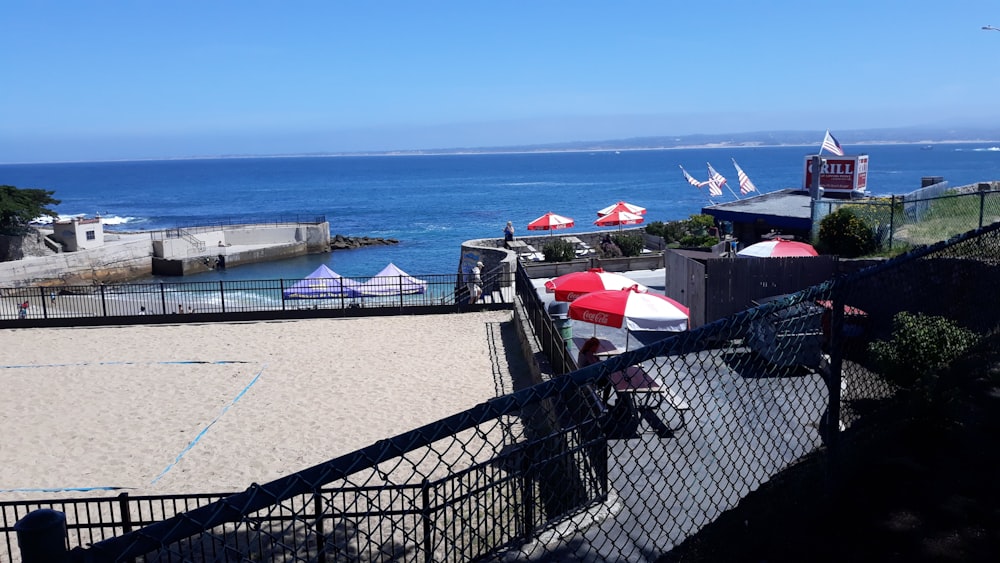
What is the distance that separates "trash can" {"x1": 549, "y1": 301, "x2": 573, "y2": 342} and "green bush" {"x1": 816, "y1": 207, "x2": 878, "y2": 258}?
20.2 feet

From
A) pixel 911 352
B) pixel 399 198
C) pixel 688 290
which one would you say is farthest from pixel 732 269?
pixel 399 198

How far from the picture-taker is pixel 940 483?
402cm

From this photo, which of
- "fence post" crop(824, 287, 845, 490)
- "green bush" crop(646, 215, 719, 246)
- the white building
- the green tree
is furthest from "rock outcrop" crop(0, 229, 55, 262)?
"fence post" crop(824, 287, 845, 490)

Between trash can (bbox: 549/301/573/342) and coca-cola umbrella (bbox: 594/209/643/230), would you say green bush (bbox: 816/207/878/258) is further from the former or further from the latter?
coca-cola umbrella (bbox: 594/209/643/230)

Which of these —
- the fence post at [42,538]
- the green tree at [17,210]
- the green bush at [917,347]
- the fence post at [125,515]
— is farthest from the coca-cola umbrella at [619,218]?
the green tree at [17,210]

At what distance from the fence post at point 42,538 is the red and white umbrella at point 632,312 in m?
11.5

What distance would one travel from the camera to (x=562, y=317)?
50.3ft

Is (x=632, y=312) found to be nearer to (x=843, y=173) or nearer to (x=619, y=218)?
(x=843, y=173)

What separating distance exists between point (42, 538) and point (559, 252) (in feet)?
Result: 85.1

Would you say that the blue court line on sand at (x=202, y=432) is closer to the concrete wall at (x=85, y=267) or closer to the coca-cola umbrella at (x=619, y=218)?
the coca-cola umbrella at (x=619, y=218)

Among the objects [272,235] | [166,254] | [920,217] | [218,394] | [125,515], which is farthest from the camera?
[272,235]

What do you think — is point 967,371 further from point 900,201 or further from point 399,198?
point 399,198

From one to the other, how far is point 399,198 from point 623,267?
114131 mm

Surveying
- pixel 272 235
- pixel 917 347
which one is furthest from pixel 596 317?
pixel 272 235
